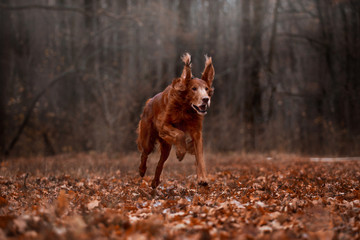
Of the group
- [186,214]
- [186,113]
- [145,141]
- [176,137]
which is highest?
[186,113]

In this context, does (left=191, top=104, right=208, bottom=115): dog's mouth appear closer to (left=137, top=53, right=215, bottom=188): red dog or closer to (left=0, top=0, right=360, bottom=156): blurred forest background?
(left=137, top=53, right=215, bottom=188): red dog

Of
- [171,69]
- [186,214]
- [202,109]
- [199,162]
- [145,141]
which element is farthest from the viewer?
[171,69]

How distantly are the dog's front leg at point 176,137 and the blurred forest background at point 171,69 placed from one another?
1022 cm

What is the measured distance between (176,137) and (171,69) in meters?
14.0

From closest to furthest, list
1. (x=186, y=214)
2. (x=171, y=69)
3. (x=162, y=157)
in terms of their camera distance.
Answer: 1. (x=186, y=214)
2. (x=162, y=157)
3. (x=171, y=69)

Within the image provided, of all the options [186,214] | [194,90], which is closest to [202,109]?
[194,90]

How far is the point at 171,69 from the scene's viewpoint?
19.6m

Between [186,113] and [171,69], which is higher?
[171,69]

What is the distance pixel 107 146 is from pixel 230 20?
1180 centimetres

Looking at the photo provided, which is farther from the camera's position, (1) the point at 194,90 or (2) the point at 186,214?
(1) the point at 194,90

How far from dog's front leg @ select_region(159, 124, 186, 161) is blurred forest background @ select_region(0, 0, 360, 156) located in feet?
33.5

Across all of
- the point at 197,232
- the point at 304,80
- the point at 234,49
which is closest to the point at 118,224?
the point at 197,232

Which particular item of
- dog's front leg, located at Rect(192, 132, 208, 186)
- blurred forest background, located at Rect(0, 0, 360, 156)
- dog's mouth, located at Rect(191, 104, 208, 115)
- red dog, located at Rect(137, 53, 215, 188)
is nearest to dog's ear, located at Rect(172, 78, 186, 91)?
red dog, located at Rect(137, 53, 215, 188)

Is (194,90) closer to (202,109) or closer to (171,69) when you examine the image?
(202,109)
